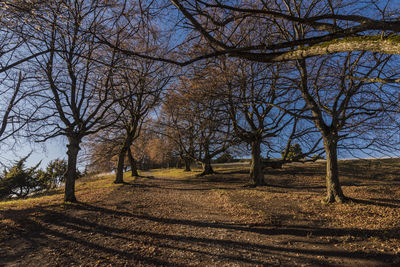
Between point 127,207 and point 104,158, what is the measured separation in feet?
37.4

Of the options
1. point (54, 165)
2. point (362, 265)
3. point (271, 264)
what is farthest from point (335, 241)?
point (54, 165)

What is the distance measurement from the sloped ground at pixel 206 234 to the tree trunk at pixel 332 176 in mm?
512

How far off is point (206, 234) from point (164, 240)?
3.98 ft

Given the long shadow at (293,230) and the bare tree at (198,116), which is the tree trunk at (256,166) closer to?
the bare tree at (198,116)

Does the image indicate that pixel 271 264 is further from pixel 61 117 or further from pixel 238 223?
pixel 61 117

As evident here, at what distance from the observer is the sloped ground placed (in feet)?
13.2

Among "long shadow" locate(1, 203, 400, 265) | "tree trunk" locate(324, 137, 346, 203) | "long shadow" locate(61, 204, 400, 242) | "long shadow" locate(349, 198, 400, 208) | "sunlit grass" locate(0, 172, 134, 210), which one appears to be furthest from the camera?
"sunlit grass" locate(0, 172, 134, 210)

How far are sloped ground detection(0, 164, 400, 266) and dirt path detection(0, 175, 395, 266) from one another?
0.8 inches

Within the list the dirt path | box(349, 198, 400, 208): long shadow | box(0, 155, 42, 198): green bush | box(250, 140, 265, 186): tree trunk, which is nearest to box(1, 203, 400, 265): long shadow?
the dirt path

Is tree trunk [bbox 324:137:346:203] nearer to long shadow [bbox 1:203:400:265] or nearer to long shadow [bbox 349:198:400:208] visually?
long shadow [bbox 349:198:400:208]

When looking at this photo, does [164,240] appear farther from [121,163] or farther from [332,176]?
[121,163]

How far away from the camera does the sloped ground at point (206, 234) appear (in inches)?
159

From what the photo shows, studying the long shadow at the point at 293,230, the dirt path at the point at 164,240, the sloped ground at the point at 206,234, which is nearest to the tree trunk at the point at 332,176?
the sloped ground at the point at 206,234

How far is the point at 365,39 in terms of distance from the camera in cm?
307
